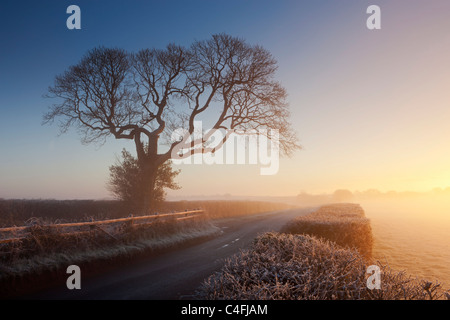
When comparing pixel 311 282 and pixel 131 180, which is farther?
pixel 131 180

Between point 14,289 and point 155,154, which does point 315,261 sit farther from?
point 155,154

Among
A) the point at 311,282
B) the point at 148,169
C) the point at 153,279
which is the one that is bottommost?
the point at 153,279

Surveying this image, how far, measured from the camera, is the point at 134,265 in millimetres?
10312

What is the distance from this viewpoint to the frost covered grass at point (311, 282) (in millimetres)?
4371

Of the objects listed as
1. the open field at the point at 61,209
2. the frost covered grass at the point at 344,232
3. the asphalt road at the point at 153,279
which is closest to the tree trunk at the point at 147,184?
the open field at the point at 61,209

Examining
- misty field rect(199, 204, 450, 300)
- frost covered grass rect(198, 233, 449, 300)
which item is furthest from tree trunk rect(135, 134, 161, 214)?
frost covered grass rect(198, 233, 449, 300)

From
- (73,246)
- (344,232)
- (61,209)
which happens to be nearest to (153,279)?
(73,246)

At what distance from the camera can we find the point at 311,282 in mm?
4914

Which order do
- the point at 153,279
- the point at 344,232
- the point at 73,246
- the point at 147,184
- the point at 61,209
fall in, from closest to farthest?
the point at 153,279 < the point at 73,246 < the point at 344,232 < the point at 147,184 < the point at 61,209

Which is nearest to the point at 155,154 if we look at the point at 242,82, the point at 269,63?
the point at 242,82

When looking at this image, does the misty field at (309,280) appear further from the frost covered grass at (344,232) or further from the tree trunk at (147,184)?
the tree trunk at (147,184)

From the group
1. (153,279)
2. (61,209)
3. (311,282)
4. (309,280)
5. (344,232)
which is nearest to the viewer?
(309,280)

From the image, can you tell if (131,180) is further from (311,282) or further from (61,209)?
(311,282)
